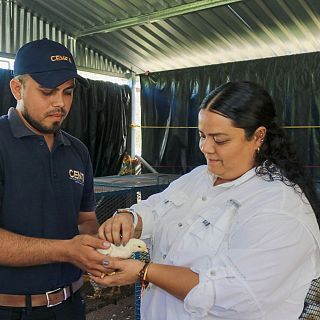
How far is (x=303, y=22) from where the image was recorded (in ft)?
13.3

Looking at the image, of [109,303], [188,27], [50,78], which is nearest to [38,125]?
[50,78]

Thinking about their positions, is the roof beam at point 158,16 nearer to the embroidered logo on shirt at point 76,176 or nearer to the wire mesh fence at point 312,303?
the embroidered logo on shirt at point 76,176

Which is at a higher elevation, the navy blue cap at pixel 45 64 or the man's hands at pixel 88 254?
the navy blue cap at pixel 45 64

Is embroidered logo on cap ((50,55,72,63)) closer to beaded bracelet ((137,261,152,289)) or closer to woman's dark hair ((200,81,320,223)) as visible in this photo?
woman's dark hair ((200,81,320,223))

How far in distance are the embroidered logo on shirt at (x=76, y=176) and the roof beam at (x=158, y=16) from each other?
257 cm

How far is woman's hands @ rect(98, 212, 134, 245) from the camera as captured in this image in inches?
64.6

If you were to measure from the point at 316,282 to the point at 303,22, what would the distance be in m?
3.37

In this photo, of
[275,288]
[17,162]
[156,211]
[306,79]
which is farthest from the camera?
[306,79]

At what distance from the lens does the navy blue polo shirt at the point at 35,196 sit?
65.6 inches

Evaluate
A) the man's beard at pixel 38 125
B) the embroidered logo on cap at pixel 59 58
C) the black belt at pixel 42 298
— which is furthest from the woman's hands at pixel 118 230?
the embroidered logo on cap at pixel 59 58

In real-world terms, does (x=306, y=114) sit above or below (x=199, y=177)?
above

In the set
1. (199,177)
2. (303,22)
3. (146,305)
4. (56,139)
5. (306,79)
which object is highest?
(303,22)

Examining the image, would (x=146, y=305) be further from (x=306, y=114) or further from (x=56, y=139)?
(x=306, y=114)

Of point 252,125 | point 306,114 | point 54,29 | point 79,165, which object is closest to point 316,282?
point 252,125
